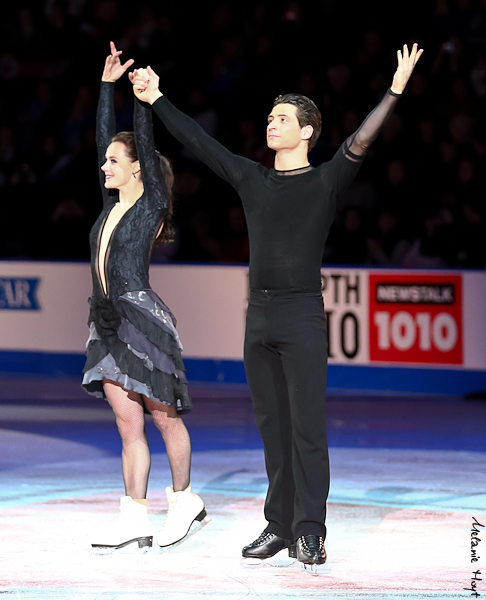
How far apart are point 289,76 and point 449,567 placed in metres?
8.89

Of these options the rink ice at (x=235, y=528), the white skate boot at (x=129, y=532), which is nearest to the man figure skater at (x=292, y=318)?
the rink ice at (x=235, y=528)

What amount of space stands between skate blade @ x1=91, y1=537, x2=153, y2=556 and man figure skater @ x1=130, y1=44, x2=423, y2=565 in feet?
1.52

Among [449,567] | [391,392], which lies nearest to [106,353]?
[449,567]

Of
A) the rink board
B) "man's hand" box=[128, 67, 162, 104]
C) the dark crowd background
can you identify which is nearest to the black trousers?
"man's hand" box=[128, 67, 162, 104]

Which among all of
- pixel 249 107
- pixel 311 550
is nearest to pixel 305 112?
pixel 311 550

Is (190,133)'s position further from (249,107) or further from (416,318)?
(249,107)

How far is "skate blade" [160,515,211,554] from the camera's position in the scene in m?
5.10

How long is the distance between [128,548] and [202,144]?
68.8 inches

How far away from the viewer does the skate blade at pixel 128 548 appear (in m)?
5.03

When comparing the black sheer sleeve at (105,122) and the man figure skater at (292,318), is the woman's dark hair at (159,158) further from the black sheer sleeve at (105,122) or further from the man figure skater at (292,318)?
the man figure skater at (292,318)

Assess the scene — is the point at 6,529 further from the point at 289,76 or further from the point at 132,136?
the point at 289,76

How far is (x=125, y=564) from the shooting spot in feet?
15.9

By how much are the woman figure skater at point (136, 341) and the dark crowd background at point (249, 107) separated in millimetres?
5981

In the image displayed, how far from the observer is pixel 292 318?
476 cm
